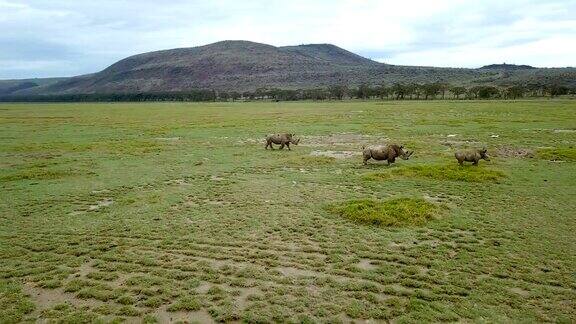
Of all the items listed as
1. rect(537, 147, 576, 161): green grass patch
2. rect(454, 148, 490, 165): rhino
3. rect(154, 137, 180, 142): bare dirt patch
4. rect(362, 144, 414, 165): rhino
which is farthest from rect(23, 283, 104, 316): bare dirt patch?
rect(154, 137, 180, 142): bare dirt patch

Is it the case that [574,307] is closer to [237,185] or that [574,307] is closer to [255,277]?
[255,277]

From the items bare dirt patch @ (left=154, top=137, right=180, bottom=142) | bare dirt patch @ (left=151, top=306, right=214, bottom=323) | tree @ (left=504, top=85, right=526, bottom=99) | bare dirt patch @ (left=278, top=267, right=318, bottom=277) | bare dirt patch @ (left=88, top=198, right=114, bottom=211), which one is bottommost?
bare dirt patch @ (left=151, top=306, right=214, bottom=323)

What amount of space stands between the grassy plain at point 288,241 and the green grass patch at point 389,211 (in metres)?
0.11

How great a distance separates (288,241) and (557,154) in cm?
2327

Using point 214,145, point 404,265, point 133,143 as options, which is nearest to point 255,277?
point 404,265

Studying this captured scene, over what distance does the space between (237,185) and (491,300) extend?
14.5m

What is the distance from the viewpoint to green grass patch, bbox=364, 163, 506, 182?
22625 mm

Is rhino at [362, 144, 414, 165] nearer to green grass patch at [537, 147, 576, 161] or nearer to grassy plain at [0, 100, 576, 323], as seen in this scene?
grassy plain at [0, 100, 576, 323]

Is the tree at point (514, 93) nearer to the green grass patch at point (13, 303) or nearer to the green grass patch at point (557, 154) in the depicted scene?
the green grass patch at point (557, 154)

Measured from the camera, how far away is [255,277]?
11.5 meters

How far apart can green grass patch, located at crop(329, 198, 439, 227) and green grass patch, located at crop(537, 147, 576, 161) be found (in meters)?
15.6

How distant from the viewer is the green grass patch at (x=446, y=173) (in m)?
22.6

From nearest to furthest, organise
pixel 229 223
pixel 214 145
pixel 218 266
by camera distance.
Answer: pixel 218 266
pixel 229 223
pixel 214 145

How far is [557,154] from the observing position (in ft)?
96.0
